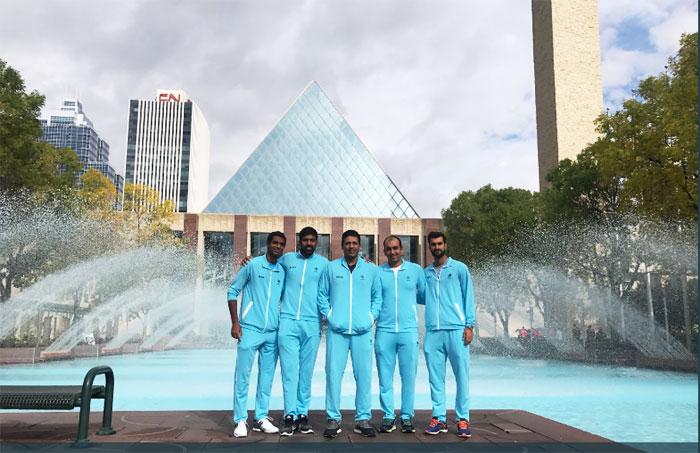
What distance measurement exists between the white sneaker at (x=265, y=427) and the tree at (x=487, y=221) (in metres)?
21.8

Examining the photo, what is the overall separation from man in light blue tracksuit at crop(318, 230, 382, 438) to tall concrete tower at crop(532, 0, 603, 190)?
3419 centimetres

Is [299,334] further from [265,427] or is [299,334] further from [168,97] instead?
[168,97]

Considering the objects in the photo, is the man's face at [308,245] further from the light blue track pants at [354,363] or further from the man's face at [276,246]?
the light blue track pants at [354,363]

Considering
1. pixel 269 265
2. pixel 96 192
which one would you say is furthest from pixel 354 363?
pixel 96 192

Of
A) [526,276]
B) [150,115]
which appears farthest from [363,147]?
[150,115]

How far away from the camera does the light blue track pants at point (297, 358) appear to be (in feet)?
15.2

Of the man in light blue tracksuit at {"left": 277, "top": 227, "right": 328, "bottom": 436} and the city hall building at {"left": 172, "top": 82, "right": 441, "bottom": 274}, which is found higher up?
the city hall building at {"left": 172, "top": 82, "right": 441, "bottom": 274}

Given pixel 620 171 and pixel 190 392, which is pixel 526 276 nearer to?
pixel 620 171

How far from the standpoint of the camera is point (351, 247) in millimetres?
4676

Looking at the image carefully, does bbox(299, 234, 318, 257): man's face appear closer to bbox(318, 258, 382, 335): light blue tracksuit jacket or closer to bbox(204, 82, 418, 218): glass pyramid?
bbox(318, 258, 382, 335): light blue tracksuit jacket

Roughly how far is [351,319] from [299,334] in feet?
1.45

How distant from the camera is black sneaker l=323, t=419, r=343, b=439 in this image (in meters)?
4.32

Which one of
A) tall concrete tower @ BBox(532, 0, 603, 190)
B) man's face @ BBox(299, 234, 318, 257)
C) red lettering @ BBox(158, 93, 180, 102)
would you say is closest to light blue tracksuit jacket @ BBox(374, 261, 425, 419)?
man's face @ BBox(299, 234, 318, 257)

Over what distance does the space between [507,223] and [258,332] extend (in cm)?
2251
